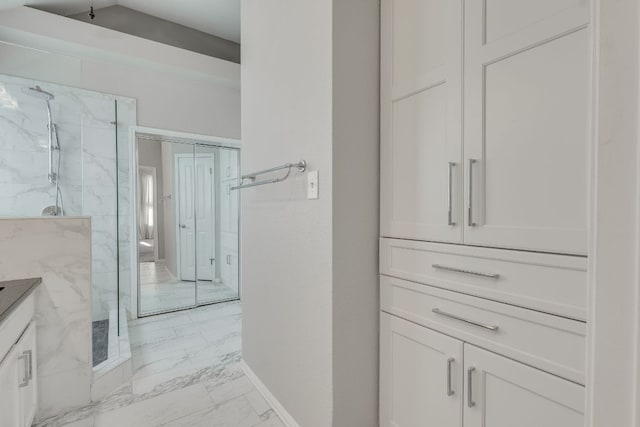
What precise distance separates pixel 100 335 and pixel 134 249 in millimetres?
856

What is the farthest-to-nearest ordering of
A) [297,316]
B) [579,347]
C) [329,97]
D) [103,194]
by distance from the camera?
[103,194], [297,316], [329,97], [579,347]

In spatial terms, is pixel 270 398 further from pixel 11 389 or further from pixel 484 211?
pixel 484 211

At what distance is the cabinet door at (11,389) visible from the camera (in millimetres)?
1174

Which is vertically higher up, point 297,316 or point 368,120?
point 368,120

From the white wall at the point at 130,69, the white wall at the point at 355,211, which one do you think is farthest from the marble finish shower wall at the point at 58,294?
the white wall at the point at 355,211

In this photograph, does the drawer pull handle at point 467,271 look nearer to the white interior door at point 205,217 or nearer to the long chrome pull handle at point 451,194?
the long chrome pull handle at point 451,194

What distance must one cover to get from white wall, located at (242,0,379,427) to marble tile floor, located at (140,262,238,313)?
2224 millimetres

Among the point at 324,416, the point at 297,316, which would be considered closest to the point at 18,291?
the point at 297,316

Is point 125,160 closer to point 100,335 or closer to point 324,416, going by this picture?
point 100,335

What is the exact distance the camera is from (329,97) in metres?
1.32

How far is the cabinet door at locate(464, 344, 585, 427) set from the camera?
0.87m

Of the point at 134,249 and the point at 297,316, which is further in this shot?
the point at 134,249

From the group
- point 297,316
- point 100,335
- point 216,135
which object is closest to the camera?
point 297,316

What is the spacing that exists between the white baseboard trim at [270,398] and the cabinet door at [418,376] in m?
0.51
